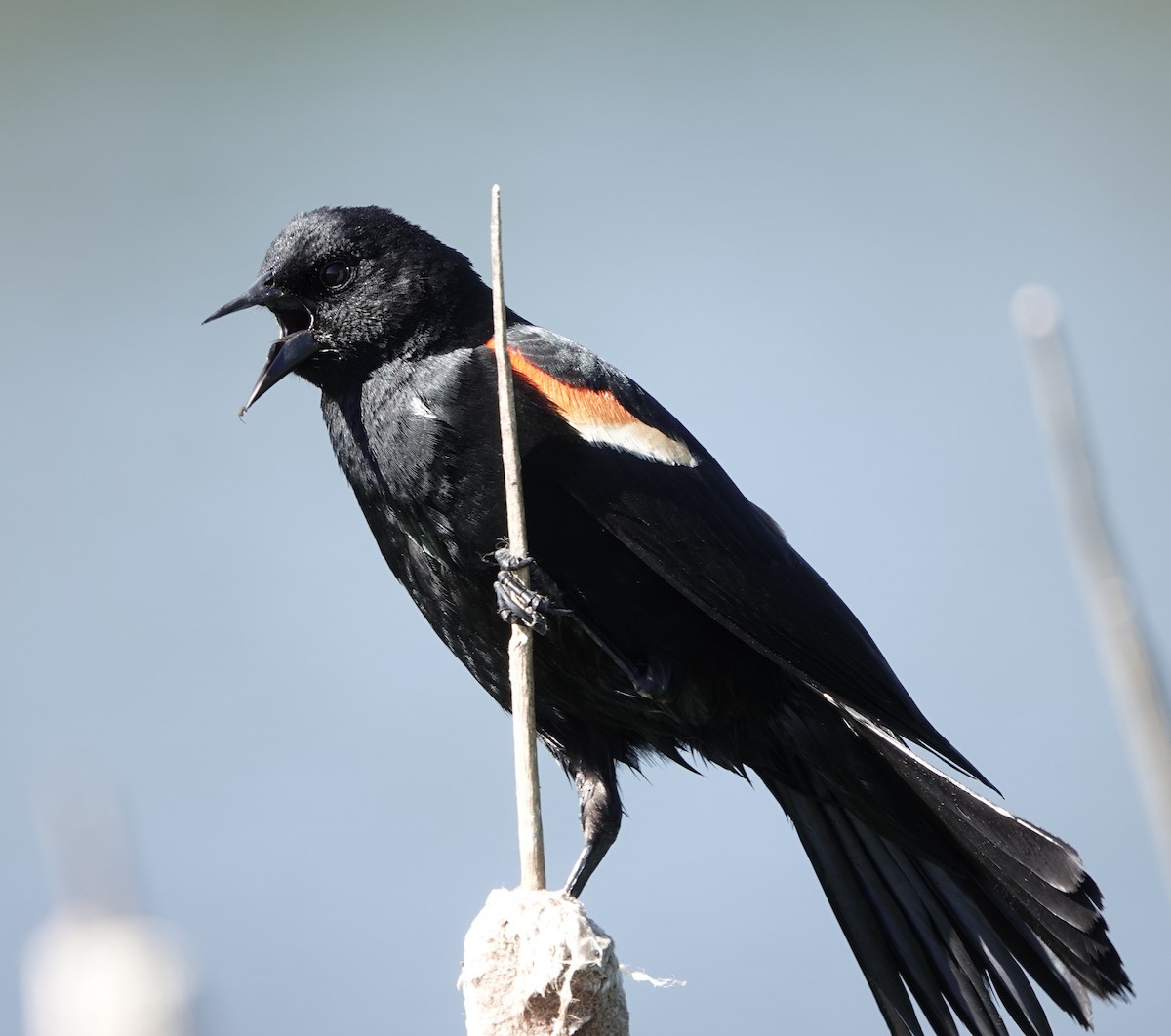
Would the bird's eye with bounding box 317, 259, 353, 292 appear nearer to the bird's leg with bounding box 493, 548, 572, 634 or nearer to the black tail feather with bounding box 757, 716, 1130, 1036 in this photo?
the bird's leg with bounding box 493, 548, 572, 634

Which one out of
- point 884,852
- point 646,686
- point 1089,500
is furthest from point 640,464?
point 1089,500

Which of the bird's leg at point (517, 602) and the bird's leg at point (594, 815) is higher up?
the bird's leg at point (517, 602)

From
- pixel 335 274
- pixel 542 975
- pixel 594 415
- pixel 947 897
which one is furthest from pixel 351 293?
pixel 947 897

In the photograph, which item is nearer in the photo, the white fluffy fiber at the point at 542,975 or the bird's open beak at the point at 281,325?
the white fluffy fiber at the point at 542,975

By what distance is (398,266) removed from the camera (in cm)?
Result: 329

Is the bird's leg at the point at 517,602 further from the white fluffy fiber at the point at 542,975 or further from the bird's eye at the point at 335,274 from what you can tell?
the bird's eye at the point at 335,274

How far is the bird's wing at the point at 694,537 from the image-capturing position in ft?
9.55

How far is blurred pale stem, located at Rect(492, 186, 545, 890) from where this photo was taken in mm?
2074

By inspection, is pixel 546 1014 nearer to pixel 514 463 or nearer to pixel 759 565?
pixel 514 463

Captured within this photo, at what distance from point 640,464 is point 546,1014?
1295mm

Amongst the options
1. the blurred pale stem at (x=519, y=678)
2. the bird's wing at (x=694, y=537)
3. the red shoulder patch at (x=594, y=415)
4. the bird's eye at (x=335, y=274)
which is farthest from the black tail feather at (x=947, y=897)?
the bird's eye at (x=335, y=274)

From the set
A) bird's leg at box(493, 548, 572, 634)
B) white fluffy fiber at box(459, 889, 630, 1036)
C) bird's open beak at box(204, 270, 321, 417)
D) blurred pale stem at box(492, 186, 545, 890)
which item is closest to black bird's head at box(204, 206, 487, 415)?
bird's open beak at box(204, 270, 321, 417)

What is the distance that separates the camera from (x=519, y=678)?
2.26m

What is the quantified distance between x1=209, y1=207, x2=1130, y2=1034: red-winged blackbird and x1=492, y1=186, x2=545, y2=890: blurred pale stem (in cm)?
44
